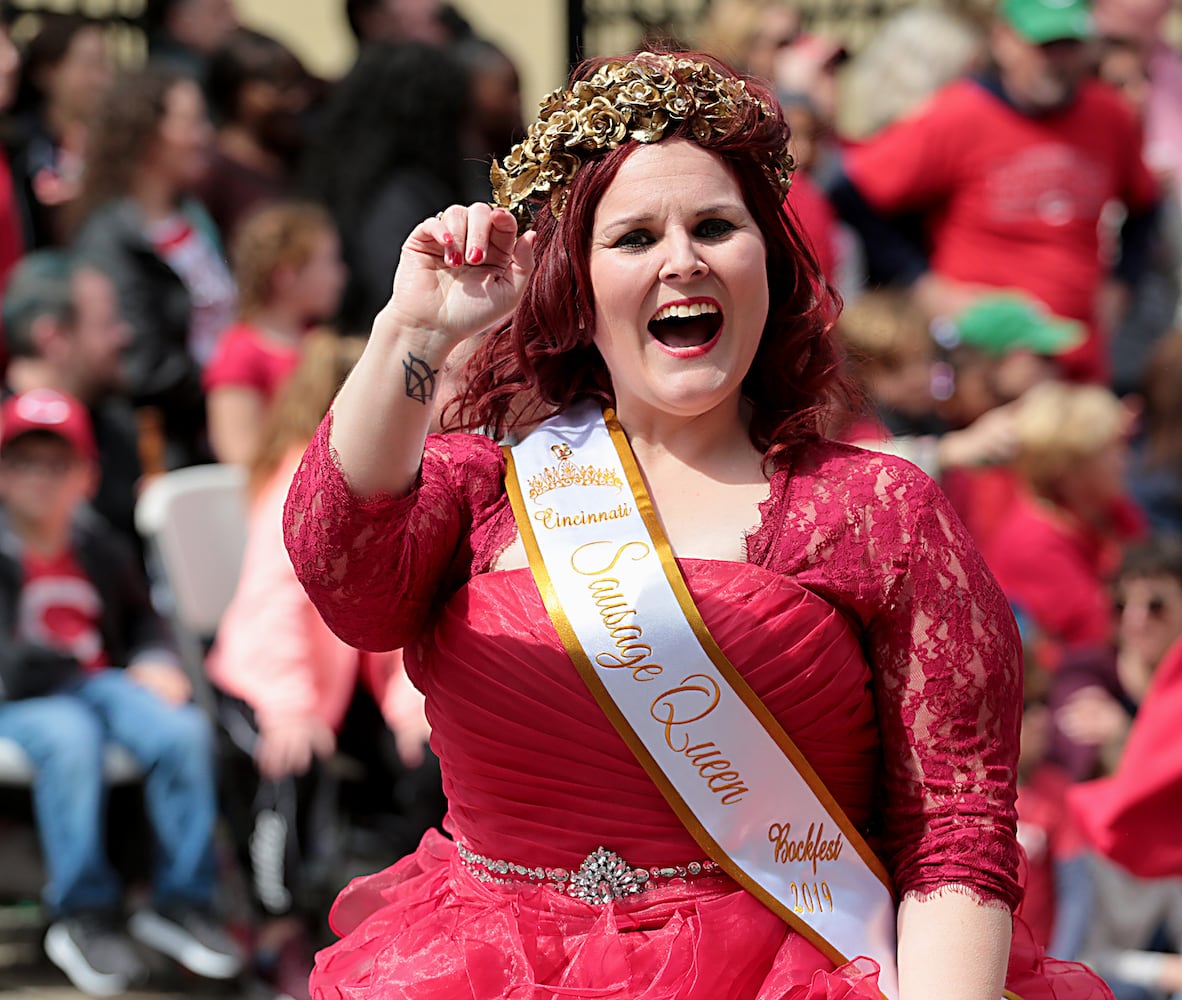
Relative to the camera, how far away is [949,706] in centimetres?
224

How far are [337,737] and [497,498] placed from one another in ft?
9.37

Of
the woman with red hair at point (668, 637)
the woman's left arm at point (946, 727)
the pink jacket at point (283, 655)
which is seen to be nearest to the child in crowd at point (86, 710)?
the pink jacket at point (283, 655)

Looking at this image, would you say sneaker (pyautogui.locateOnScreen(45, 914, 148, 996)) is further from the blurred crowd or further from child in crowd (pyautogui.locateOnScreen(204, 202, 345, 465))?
child in crowd (pyautogui.locateOnScreen(204, 202, 345, 465))

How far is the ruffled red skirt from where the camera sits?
2.22 metres

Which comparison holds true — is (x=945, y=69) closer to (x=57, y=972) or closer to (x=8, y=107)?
(x=8, y=107)

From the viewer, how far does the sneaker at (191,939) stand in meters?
5.22

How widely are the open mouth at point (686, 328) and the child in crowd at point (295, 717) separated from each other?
276cm

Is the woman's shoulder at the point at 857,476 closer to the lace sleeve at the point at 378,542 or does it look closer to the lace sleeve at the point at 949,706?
the lace sleeve at the point at 949,706

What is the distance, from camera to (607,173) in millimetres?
2344

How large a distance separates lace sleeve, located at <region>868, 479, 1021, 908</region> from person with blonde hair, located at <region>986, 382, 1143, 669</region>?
3289mm

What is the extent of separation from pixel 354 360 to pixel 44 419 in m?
0.96

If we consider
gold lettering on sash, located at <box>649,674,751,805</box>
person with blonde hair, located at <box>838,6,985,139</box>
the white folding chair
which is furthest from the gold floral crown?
person with blonde hair, located at <box>838,6,985,139</box>

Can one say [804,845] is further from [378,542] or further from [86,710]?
[86,710]

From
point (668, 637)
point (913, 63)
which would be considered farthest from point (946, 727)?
point (913, 63)
